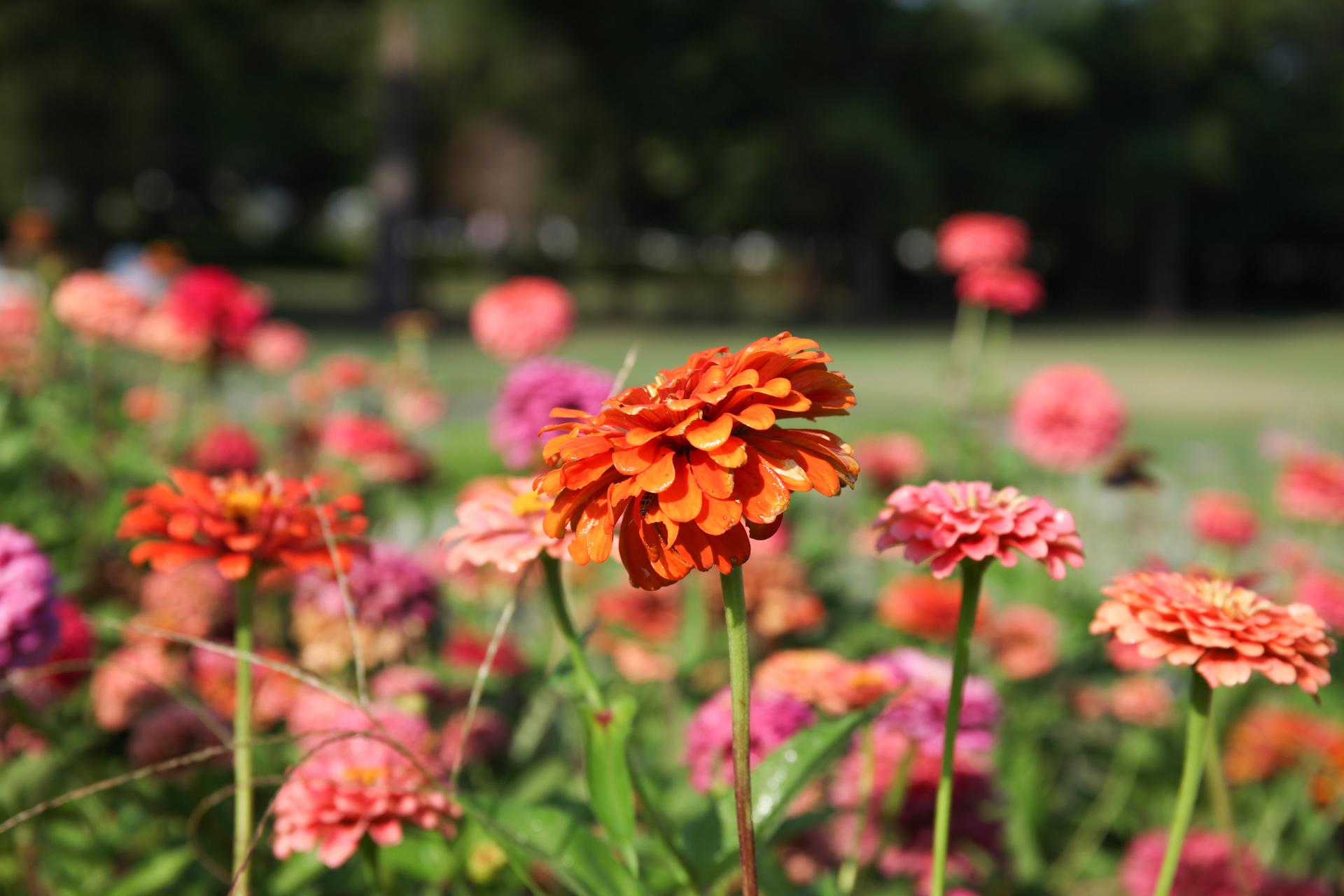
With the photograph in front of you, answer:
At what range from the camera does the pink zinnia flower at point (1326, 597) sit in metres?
2.08

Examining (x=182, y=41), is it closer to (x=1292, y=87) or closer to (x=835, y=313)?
(x=835, y=313)

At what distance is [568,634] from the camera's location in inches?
38.7

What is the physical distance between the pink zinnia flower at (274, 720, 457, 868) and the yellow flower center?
0.74 feet

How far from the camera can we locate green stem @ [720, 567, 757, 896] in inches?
29.4

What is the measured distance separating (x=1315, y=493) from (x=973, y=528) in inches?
81.6

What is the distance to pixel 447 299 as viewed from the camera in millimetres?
23969

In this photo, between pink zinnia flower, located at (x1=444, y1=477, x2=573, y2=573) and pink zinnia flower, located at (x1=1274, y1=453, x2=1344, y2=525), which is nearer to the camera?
pink zinnia flower, located at (x1=444, y1=477, x2=573, y2=573)

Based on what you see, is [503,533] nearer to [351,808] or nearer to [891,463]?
[351,808]

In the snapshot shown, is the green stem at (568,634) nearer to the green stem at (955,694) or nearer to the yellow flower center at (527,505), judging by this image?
the yellow flower center at (527,505)

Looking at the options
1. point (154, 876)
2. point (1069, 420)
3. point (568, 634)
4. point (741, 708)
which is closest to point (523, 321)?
point (1069, 420)

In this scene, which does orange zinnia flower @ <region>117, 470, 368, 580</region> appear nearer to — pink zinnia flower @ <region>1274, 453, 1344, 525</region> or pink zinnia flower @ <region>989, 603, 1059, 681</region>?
pink zinnia flower @ <region>989, 603, 1059, 681</region>

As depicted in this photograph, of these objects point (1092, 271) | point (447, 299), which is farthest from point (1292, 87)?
point (447, 299)

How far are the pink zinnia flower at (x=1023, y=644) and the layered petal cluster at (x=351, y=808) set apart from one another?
1.36 m

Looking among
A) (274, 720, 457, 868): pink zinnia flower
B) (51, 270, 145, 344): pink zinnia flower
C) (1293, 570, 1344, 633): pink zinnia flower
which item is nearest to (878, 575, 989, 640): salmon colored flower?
(1293, 570, 1344, 633): pink zinnia flower
